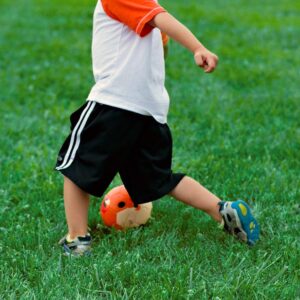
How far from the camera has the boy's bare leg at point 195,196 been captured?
3189 mm

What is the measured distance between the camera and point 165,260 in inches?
115

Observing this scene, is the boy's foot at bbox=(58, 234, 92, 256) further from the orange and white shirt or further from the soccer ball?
the orange and white shirt

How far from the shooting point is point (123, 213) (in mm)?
3309

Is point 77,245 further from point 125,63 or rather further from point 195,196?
point 125,63

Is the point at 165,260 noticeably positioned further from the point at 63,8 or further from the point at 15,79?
the point at 63,8

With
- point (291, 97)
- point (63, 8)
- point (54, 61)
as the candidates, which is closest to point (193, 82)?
point (291, 97)

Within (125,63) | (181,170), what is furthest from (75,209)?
(181,170)

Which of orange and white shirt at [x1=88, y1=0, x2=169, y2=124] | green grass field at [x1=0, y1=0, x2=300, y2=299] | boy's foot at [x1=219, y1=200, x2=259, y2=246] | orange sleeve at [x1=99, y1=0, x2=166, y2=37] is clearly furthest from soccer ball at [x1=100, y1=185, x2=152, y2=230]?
orange sleeve at [x1=99, y1=0, x2=166, y2=37]

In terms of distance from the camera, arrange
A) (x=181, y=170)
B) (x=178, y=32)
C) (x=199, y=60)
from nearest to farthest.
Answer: (x=199, y=60) → (x=178, y=32) → (x=181, y=170)

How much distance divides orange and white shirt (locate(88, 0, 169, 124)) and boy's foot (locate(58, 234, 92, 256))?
24.9 inches

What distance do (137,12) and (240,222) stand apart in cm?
105

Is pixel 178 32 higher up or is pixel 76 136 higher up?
pixel 178 32

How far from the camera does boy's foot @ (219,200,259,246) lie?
3.11m

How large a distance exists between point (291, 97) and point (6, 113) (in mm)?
2316
